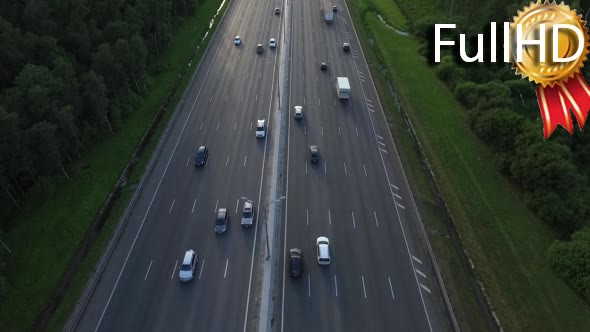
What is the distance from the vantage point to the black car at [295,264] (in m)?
44.3

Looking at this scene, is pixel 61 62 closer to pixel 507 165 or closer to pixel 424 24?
pixel 507 165

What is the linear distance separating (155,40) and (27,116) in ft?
131

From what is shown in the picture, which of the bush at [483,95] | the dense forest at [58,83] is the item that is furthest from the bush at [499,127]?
the dense forest at [58,83]

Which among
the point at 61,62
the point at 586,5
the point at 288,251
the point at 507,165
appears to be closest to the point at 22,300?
the point at 288,251

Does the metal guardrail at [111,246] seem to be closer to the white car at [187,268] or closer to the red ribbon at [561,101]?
the white car at [187,268]

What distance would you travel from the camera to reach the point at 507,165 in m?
59.4

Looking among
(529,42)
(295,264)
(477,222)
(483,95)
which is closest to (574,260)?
(477,222)

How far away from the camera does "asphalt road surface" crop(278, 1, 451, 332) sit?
4147 cm

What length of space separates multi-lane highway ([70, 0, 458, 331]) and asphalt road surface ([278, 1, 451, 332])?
142 mm

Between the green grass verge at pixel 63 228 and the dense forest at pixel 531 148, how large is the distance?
55.4 metres

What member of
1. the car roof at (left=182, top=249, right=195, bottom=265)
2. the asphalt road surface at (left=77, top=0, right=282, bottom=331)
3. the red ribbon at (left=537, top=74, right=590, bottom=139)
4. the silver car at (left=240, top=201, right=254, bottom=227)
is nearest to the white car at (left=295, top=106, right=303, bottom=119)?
the asphalt road surface at (left=77, top=0, right=282, bottom=331)

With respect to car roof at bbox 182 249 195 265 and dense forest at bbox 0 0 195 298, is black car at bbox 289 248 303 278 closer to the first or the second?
car roof at bbox 182 249 195 265

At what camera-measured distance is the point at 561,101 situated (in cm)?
5766

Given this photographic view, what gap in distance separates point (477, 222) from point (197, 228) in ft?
121
